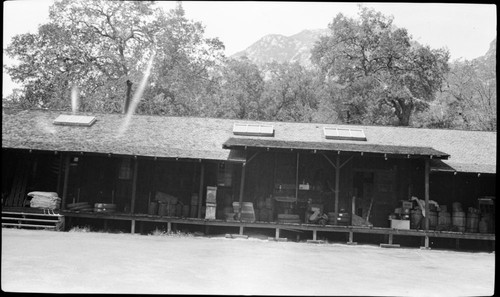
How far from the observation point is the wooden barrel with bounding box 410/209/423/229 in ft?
65.9

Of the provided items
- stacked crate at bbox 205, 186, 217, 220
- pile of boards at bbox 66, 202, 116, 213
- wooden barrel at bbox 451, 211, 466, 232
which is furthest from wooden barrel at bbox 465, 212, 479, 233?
pile of boards at bbox 66, 202, 116, 213

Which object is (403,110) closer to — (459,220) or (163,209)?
(459,220)

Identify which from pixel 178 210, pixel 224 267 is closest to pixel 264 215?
pixel 178 210

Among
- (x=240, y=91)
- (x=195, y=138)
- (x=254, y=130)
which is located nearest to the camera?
(x=195, y=138)

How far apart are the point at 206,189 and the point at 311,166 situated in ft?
14.4

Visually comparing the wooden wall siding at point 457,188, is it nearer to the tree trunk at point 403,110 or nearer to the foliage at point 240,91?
the tree trunk at point 403,110

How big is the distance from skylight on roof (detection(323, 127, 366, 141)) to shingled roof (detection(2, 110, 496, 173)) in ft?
0.80

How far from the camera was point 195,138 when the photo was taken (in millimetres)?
21938

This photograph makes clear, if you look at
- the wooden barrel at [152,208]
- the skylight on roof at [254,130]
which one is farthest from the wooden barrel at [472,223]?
the wooden barrel at [152,208]

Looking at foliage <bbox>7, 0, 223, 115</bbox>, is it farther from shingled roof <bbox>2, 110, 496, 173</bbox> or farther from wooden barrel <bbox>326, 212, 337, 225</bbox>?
wooden barrel <bbox>326, 212, 337, 225</bbox>

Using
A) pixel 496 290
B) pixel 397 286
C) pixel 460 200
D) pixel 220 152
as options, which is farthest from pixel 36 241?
pixel 460 200

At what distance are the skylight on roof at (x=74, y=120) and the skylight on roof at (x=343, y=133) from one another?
10.3 m

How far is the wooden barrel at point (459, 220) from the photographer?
66.2 feet

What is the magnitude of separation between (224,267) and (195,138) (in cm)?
1037
